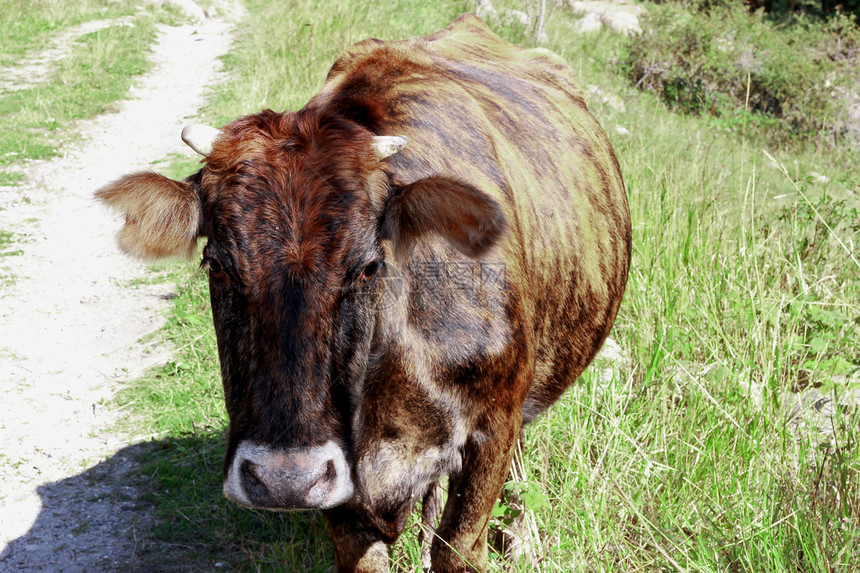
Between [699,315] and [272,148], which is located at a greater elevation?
[272,148]

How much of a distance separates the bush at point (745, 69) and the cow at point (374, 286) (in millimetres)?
10701

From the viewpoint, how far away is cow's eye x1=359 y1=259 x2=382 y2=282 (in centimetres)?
239

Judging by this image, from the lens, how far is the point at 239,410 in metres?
2.40

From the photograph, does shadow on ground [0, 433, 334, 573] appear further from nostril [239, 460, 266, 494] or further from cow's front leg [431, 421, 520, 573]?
nostril [239, 460, 266, 494]

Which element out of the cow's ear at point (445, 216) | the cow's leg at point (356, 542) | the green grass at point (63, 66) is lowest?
the green grass at point (63, 66)

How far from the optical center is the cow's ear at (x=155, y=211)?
8.28 feet

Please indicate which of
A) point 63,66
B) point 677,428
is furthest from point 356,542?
point 63,66

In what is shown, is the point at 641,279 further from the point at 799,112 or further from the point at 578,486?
the point at 799,112

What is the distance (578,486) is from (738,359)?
42.2 inches

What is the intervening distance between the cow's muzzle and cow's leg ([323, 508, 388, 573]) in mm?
779

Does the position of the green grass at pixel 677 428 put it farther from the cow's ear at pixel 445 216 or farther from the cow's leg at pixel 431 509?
the cow's ear at pixel 445 216

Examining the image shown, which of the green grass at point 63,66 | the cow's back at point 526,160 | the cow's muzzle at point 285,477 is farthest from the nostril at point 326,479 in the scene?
the green grass at point 63,66

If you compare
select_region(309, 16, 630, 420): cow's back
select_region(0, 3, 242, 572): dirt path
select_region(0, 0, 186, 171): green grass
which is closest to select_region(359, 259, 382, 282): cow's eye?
select_region(309, 16, 630, 420): cow's back

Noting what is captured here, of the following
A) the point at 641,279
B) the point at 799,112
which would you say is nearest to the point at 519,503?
the point at 641,279
